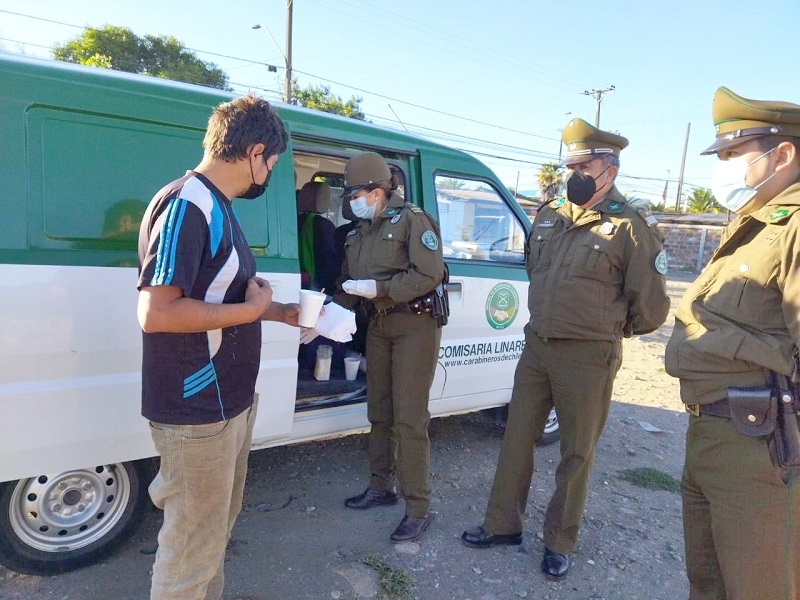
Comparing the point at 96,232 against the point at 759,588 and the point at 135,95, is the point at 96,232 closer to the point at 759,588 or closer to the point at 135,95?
the point at 135,95

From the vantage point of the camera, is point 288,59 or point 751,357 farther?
point 288,59

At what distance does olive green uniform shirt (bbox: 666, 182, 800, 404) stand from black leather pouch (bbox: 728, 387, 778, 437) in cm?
5

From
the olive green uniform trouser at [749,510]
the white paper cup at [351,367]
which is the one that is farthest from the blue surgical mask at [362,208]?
the olive green uniform trouser at [749,510]

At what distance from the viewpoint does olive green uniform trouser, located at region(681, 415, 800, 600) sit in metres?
1.77

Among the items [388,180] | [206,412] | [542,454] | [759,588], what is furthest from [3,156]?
[542,454]

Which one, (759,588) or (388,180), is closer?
(759,588)

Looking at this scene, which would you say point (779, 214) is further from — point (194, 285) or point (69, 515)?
point (69, 515)

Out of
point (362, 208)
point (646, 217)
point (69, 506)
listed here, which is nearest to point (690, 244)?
point (646, 217)

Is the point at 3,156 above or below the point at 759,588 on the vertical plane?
above

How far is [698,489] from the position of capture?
2039mm

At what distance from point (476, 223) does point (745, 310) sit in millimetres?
2246

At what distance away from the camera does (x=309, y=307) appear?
82.1 inches

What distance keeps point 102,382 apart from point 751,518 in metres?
2.34

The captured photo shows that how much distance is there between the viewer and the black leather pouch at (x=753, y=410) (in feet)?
5.76
